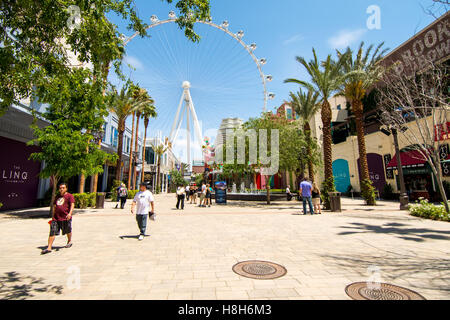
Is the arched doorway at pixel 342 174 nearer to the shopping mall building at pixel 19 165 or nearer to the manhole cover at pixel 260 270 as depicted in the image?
the manhole cover at pixel 260 270

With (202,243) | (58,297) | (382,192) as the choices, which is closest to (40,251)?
(58,297)

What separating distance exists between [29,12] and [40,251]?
5.21 m

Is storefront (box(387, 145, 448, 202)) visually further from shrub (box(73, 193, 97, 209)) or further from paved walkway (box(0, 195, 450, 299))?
shrub (box(73, 193, 97, 209))

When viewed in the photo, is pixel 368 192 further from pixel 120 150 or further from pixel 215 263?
pixel 120 150

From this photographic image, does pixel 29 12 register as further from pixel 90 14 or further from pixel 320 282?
pixel 320 282

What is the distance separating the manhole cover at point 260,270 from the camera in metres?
3.87

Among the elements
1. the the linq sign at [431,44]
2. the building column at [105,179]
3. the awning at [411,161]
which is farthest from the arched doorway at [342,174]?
the building column at [105,179]

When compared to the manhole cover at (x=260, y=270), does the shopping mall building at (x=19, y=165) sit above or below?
above

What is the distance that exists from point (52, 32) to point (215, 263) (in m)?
5.62

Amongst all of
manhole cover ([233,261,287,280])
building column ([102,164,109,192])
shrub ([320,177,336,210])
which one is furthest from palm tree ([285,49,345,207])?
building column ([102,164,109,192])

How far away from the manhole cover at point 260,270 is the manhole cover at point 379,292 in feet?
3.61

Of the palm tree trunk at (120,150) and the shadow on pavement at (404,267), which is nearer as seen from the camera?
the shadow on pavement at (404,267)
